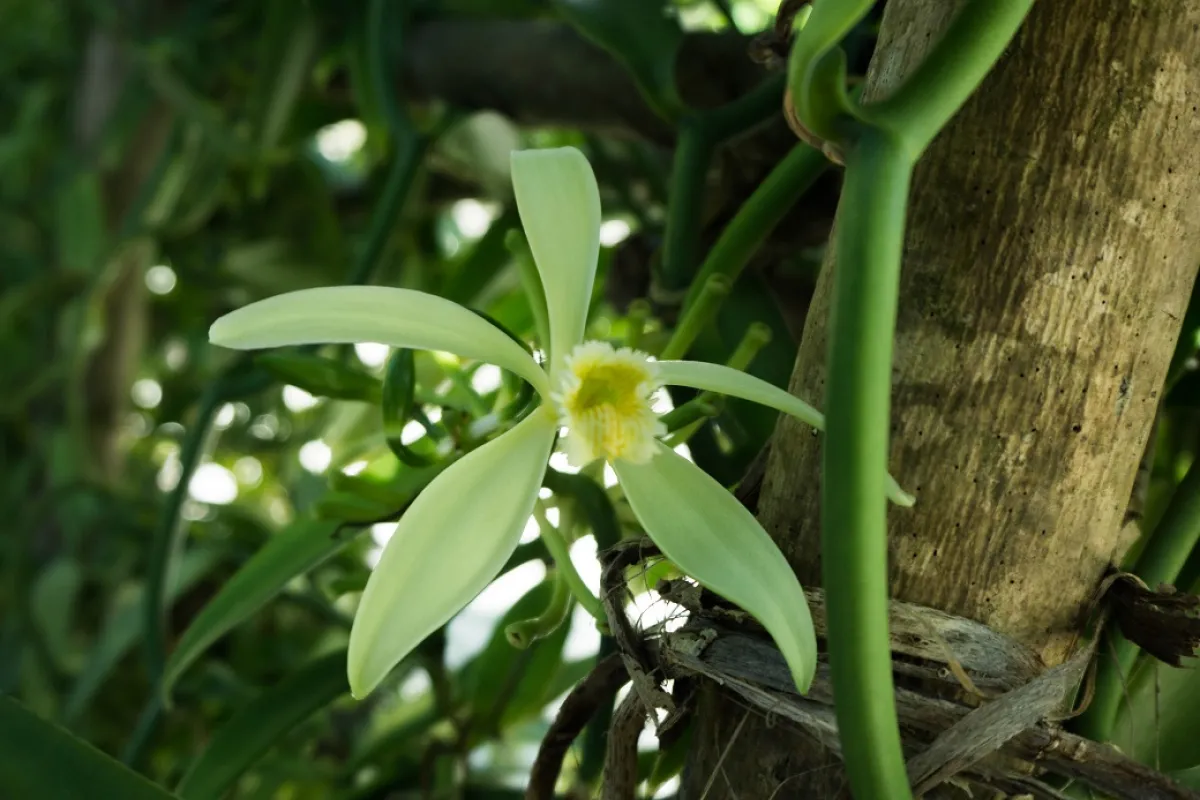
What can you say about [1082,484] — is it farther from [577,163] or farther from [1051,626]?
[577,163]

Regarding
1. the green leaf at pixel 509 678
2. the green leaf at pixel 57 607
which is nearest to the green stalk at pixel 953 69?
the green leaf at pixel 509 678

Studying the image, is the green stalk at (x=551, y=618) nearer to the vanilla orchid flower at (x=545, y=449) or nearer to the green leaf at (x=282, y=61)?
the vanilla orchid flower at (x=545, y=449)

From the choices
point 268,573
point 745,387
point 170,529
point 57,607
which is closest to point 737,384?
point 745,387

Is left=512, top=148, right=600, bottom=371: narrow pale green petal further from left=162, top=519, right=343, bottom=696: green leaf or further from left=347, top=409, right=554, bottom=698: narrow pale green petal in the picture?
left=162, top=519, right=343, bottom=696: green leaf

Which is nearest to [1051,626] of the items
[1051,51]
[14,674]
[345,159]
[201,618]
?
[1051,51]

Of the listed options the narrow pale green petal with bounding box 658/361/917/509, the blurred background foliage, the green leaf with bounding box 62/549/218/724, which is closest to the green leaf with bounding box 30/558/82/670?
the blurred background foliage
